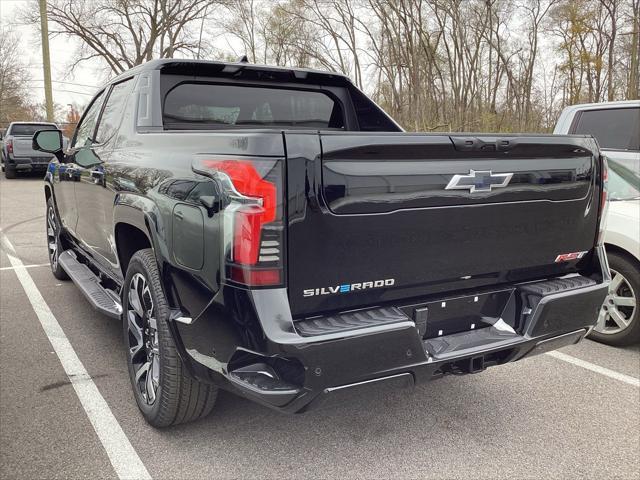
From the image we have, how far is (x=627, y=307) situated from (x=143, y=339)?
3647mm

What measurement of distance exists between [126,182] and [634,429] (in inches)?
124

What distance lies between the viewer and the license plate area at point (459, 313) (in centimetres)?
235

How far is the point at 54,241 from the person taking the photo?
607 cm

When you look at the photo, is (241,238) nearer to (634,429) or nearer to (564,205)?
(564,205)

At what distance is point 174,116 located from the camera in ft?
11.6

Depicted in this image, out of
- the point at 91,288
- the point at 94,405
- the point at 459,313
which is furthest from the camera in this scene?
the point at 91,288

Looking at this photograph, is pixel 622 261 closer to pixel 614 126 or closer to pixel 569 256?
pixel 569 256

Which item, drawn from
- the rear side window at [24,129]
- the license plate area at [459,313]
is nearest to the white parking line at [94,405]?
the license plate area at [459,313]

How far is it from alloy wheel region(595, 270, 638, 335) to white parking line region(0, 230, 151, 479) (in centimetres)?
352

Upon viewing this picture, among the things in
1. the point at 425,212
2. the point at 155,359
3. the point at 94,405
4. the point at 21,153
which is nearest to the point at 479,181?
the point at 425,212

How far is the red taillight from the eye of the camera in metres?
1.95

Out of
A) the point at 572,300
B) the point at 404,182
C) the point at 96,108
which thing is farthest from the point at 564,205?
the point at 96,108

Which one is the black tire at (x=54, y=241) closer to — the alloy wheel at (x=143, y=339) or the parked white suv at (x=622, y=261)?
the alloy wheel at (x=143, y=339)

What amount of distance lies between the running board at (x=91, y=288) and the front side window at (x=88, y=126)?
40.9 inches
